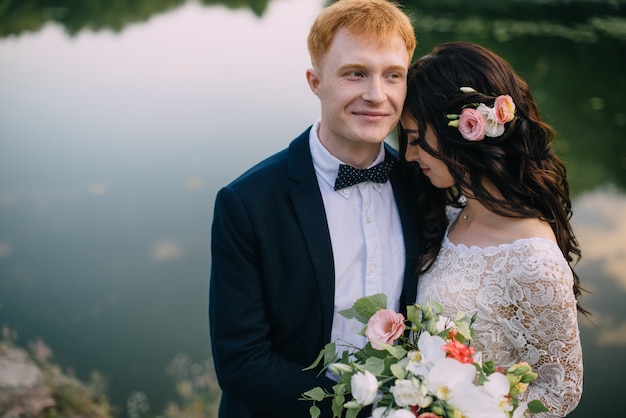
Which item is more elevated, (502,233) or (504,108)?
(504,108)

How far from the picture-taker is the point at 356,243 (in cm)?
212

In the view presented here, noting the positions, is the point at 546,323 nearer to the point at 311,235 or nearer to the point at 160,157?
the point at 311,235

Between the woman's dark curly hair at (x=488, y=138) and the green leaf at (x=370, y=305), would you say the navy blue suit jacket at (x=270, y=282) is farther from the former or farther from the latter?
the woman's dark curly hair at (x=488, y=138)

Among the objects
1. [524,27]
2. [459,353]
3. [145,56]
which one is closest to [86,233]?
[459,353]

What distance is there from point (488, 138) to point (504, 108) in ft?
0.57

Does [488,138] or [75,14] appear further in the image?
[75,14]

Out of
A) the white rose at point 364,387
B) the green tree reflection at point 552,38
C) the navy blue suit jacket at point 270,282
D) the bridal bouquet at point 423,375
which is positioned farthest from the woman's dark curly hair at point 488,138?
the green tree reflection at point 552,38

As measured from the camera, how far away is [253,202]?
6.47 feet

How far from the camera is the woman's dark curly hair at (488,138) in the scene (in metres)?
2.01

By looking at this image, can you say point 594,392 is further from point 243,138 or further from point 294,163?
point 243,138

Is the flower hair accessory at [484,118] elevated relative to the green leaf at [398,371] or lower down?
elevated

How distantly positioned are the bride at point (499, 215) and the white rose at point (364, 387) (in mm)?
699

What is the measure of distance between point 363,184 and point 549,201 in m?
0.68

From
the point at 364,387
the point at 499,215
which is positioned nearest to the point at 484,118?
the point at 499,215
